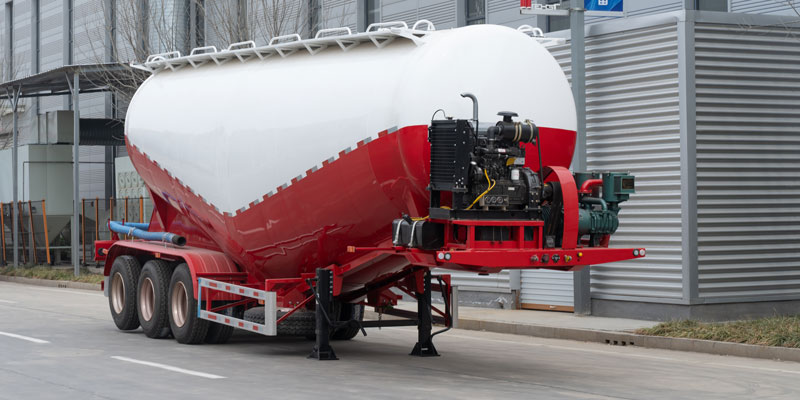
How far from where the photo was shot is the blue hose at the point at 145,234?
16.5 metres

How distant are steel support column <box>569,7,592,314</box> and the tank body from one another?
5.97 meters

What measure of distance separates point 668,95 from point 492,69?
257 inches

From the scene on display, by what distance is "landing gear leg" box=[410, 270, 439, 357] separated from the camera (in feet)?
47.0

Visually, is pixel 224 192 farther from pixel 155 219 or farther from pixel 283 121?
pixel 155 219

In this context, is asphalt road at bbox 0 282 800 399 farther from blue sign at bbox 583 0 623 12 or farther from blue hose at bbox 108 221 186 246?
blue sign at bbox 583 0 623 12

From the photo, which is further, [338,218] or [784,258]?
[784,258]

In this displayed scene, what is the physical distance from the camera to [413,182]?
12211mm

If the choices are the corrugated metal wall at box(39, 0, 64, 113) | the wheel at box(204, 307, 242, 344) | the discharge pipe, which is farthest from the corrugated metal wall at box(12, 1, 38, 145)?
the discharge pipe

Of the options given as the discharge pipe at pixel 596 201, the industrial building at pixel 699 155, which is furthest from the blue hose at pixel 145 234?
the industrial building at pixel 699 155

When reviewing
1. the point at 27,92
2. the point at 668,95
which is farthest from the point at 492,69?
the point at 27,92

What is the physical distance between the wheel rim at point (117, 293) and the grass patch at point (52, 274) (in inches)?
507

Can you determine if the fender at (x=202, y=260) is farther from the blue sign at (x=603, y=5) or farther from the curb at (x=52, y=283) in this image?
the curb at (x=52, y=283)

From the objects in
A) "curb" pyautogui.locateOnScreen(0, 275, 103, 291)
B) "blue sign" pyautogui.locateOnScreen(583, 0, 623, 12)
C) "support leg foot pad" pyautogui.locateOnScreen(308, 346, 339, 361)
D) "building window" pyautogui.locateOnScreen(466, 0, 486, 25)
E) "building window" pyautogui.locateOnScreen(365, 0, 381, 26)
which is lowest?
"curb" pyautogui.locateOnScreen(0, 275, 103, 291)

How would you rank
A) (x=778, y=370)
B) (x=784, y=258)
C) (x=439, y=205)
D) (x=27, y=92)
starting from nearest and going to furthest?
(x=439, y=205), (x=778, y=370), (x=784, y=258), (x=27, y=92)
